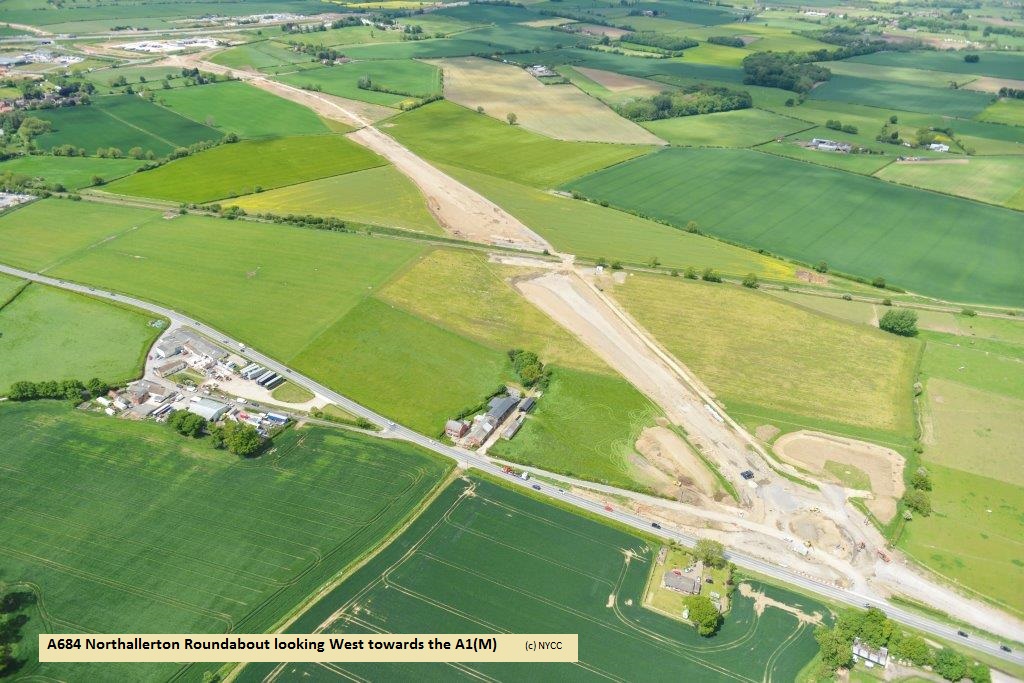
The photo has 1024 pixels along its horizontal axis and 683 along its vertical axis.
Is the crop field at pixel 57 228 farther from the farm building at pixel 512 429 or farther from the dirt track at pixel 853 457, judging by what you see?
the dirt track at pixel 853 457

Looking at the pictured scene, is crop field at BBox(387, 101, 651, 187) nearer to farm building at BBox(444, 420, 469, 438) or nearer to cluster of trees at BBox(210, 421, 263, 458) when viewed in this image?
farm building at BBox(444, 420, 469, 438)

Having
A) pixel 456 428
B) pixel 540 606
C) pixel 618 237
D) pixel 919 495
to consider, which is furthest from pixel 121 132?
pixel 919 495

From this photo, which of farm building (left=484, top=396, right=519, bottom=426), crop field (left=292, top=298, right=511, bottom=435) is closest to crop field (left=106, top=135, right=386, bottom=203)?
crop field (left=292, top=298, right=511, bottom=435)

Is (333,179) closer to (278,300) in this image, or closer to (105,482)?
(278,300)

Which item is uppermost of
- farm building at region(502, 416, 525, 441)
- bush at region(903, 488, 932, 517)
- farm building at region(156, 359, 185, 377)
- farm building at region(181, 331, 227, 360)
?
farm building at region(181, 331, 227, 360)

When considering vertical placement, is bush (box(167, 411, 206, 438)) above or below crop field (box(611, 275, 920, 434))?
below

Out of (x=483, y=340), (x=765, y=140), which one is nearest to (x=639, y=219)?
(x=483, y=340)
